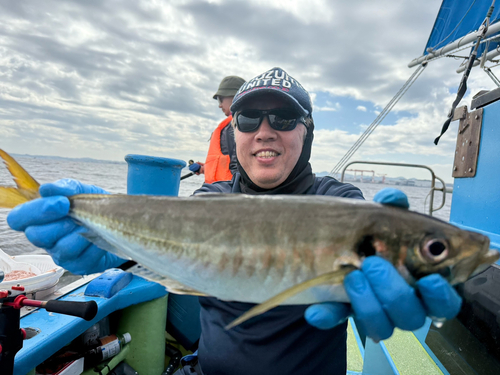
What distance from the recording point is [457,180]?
412 cm

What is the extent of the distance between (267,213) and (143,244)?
2.56 feet

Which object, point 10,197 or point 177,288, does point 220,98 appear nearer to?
point 10,197

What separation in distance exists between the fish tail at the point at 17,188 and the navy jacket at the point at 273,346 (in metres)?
1.58

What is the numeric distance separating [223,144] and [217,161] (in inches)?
14.2

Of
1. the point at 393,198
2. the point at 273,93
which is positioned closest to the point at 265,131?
the point at 273,93

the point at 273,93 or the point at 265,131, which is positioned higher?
the point at 273,93

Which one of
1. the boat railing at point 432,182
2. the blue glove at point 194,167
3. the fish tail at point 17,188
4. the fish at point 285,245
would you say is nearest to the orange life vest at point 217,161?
the blue glove at point 194,167

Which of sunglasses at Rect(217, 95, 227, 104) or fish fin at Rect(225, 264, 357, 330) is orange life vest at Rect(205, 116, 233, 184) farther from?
fish fin at Rect(225, 264, 357, 330)

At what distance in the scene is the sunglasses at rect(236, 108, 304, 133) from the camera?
8.79 feet

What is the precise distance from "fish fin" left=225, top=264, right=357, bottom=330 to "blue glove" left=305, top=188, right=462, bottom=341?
0.04m

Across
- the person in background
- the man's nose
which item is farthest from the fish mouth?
the person in background

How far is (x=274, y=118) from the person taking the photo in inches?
106

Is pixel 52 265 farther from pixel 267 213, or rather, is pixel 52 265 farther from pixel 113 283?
pixel 267 213

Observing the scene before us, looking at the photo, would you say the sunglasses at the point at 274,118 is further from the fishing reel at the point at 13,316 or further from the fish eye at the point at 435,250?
the fishing reel at the point at 13,316
